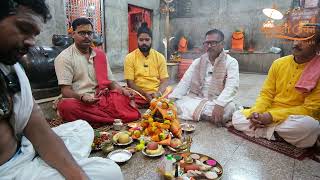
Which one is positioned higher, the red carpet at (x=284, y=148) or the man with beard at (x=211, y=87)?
the man with beard at (x=211, y=87)

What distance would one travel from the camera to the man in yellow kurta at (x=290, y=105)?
2821 millimetres

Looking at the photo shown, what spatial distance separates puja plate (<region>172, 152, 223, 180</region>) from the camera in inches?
81.9

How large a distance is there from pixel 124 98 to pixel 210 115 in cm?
135

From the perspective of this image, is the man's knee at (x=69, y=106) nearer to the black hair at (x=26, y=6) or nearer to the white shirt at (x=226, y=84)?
the white shirt at (x=226, y=84)

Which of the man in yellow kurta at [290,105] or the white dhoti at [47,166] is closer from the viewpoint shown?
the white dhoti at [47,166]

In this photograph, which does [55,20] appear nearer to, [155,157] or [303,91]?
[155,157]

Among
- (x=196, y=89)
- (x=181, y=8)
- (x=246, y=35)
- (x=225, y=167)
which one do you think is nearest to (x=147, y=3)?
(x=181, y=8)

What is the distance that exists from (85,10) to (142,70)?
4956mm

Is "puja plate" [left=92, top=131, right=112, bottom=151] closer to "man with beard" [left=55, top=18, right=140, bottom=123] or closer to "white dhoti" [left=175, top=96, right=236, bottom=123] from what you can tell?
"man with beard" [left=55, top=18, right=140, bottom=123]

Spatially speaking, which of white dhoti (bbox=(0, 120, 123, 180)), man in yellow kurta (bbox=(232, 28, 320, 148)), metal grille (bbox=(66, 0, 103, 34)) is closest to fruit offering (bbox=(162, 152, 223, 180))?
white dhoti (bbox=(0, 120, 123, 180))

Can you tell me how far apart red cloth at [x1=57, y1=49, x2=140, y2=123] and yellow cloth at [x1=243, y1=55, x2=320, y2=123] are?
5.71 feet

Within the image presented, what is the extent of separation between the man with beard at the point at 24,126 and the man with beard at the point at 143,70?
2.77 meters

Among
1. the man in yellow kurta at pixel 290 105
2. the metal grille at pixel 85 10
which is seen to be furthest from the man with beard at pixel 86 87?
the metal grille at pixel 85 10

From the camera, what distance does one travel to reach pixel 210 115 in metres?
3.75
